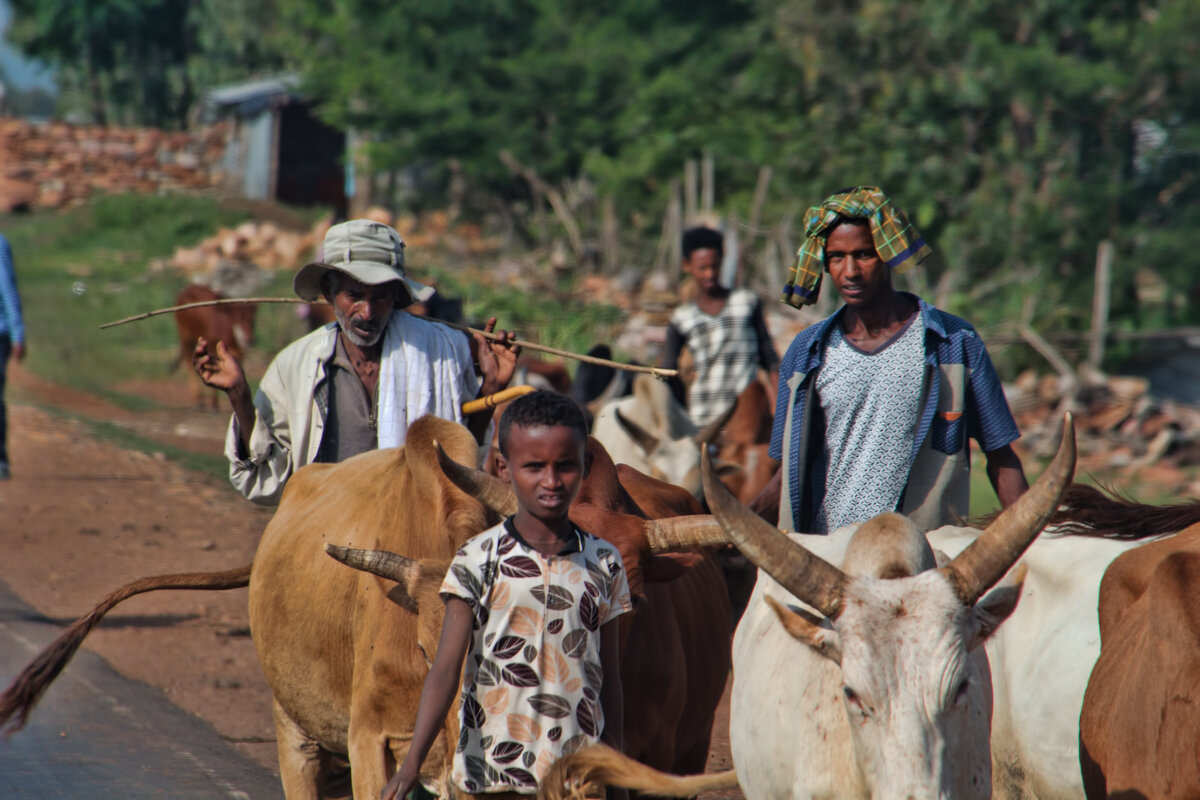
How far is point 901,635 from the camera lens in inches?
112

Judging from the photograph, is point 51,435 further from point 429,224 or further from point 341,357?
point 429,224

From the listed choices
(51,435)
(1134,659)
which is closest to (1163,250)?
(51,435)

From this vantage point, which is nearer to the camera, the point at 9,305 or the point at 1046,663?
the point at 1046,663

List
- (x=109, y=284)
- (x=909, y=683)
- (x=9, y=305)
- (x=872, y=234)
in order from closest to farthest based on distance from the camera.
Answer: (x=909, y=683), (x=872, y=234), (x=9, y=305), (x=109, y=284)

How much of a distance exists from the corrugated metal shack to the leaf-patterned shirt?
34.6 meters

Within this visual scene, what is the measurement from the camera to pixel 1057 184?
1502 cm

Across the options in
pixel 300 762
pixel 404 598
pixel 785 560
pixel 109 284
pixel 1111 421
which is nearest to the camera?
pixel 785 560

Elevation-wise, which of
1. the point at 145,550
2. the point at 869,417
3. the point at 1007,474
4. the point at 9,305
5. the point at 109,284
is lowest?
the point at 109,284

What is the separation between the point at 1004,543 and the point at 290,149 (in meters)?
36.4

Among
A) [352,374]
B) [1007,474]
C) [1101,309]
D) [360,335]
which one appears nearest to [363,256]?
[360,335]

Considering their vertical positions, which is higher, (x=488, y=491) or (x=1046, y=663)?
(x=488, y=491)

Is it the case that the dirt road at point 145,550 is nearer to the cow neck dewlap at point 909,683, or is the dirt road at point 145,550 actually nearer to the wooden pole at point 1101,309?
the cow neck dewlap at point 909,683

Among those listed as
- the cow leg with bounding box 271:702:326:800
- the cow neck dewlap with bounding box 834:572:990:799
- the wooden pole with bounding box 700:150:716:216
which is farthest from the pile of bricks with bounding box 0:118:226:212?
the cow neck dewlap with bounding box 834:572:990:799

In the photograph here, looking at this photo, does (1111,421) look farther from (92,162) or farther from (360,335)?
(92,162)
